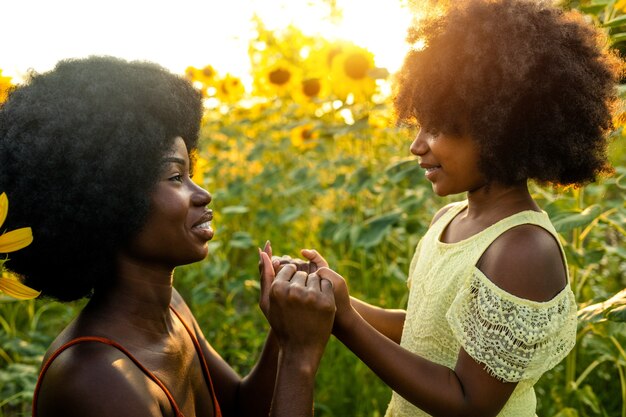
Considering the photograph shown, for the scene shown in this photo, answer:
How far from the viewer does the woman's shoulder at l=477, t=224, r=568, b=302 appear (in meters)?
1.43

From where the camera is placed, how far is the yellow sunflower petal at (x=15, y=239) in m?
1.20

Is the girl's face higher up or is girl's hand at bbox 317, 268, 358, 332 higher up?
the girl's face

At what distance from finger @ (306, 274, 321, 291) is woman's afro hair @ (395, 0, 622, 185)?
418 millimetres

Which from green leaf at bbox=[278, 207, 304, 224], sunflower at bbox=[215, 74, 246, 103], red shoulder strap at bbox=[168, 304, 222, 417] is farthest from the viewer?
sunflower at bbox=[215, 74, 246, 103]

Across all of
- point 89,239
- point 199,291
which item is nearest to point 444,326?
point 89,239

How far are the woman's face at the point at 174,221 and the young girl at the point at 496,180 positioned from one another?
0.27 meters

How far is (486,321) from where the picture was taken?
147cm

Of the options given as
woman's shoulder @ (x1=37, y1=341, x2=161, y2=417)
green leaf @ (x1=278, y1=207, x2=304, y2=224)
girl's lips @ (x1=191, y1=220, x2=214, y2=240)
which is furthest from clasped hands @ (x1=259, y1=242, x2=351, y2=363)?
green leaf @ (x1=278, y1=207, x2=304, y2=224)

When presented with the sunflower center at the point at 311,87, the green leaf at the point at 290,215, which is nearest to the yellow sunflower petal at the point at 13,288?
the green leaf at the point at 290,215

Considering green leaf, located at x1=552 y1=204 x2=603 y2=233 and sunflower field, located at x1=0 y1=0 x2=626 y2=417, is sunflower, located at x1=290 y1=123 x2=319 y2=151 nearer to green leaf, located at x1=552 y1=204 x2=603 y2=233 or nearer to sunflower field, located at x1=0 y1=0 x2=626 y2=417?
sunflower field, located at x1=0 y1=0 x2=626 y2=417

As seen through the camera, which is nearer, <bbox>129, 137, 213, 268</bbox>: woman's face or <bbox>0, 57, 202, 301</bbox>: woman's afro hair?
<bbox>0, 57, 202, 301</bbox>: woman's afro hair

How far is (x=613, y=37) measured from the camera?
71.8 inches

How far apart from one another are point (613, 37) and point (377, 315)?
2.93ft

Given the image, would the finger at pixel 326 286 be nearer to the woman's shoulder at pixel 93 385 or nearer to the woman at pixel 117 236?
the woman at pixel 117 236
